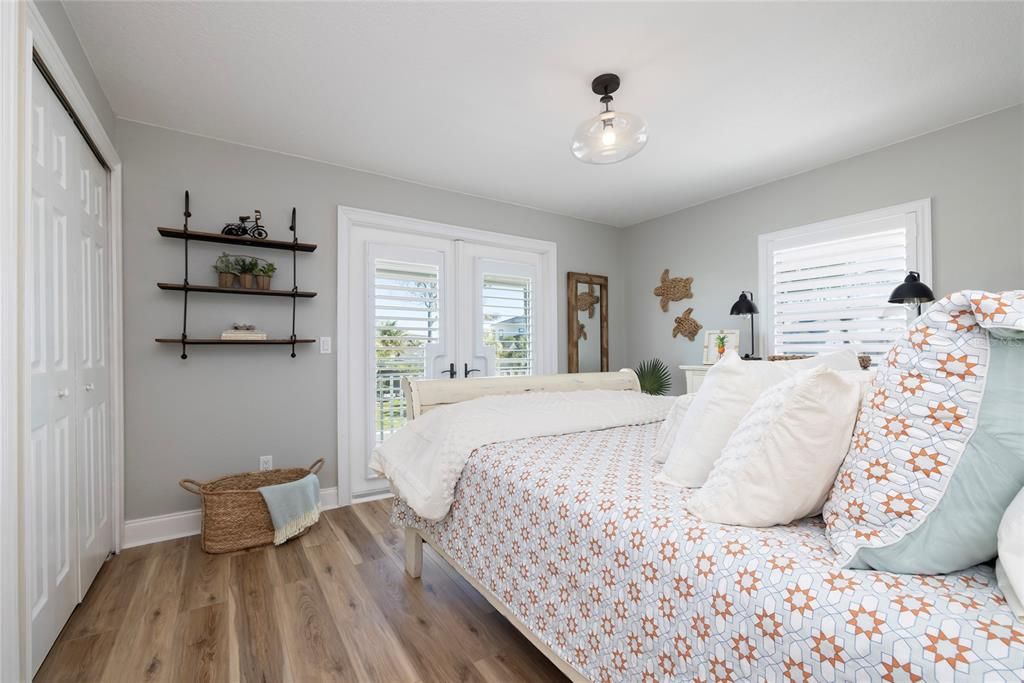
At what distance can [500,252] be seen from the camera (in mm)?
4184

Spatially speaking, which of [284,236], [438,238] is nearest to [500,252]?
[438,238]

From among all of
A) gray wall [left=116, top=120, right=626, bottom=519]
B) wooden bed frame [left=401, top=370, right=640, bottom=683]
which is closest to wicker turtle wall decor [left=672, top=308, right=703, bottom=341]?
wooden bed frame [left=401, top=370, right=640, bottom=683]

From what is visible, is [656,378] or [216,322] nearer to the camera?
[216,322]

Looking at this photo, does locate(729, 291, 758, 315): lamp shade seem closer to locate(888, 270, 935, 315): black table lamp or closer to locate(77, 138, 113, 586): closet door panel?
locate(888, 270, 935, 315): black table lamp

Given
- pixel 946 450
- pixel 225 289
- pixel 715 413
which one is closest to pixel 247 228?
pixel 225 289

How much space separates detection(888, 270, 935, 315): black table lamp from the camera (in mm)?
2656

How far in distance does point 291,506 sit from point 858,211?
4133 millimetres

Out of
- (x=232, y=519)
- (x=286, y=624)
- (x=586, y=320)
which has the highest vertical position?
(x=586, y=320)

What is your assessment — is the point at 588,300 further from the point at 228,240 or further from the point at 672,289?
the point at 228,240

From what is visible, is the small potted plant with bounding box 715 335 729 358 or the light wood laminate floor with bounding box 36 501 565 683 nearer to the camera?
the light wood laminate floor with bounding box 36 501 565 683

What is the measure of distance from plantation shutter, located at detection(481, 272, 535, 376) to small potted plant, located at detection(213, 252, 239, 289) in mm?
1896

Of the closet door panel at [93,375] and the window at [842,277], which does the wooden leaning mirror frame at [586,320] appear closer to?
the window at [842,277]

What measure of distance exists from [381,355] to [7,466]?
91.3 inches

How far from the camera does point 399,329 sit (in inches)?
142
